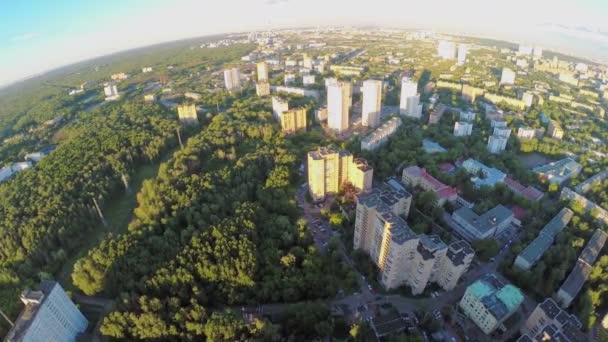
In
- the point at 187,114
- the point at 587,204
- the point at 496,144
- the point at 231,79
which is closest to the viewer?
the point at 587,204

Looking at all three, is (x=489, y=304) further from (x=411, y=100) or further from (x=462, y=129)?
(x=411, y=100)

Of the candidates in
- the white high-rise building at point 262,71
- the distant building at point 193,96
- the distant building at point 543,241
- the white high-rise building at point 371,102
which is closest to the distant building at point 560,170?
the distant building at point 543,241

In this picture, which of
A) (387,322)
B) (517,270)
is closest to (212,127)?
(387,322)

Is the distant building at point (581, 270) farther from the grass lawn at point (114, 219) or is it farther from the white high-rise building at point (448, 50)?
the white high-rise building at point (448, 50)

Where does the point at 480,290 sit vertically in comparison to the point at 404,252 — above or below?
below

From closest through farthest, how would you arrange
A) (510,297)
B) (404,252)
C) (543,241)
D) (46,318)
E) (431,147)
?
(46,318)
(404,252)
(510,297)
(543,241)
(431,147)

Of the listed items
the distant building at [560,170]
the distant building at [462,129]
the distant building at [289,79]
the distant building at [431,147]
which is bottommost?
the distant building at [560,170]

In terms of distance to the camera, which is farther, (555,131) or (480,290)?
(555,131)

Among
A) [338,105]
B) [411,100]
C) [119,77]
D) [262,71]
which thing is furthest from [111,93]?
[411,100]
